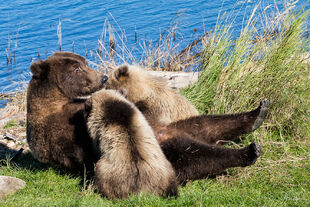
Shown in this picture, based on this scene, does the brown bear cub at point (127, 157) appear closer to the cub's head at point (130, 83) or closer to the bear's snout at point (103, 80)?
the bear's snout at point (103, 80)

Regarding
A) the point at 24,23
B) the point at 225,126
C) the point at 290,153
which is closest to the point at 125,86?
the point at 225,126

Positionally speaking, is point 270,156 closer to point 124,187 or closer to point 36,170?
point 124,187

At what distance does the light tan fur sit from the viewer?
23.4ft

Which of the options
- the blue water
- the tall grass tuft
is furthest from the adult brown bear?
the blue water

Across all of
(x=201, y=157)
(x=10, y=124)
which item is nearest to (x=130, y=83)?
(x=201, y=157)

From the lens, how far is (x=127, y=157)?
5.43m

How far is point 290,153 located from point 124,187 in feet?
10.2

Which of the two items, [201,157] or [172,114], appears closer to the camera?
[201,157]

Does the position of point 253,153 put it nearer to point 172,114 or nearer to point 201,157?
point 201,157

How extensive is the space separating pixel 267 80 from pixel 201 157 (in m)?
2.59

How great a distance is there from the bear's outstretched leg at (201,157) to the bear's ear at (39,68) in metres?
2.27

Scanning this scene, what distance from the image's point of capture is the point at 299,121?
295 inches

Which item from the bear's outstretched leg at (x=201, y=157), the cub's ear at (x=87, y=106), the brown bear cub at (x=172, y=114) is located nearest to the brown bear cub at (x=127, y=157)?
the cub's ear at (x=87, y=106)

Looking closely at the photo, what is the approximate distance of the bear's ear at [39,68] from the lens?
21.7 feet
